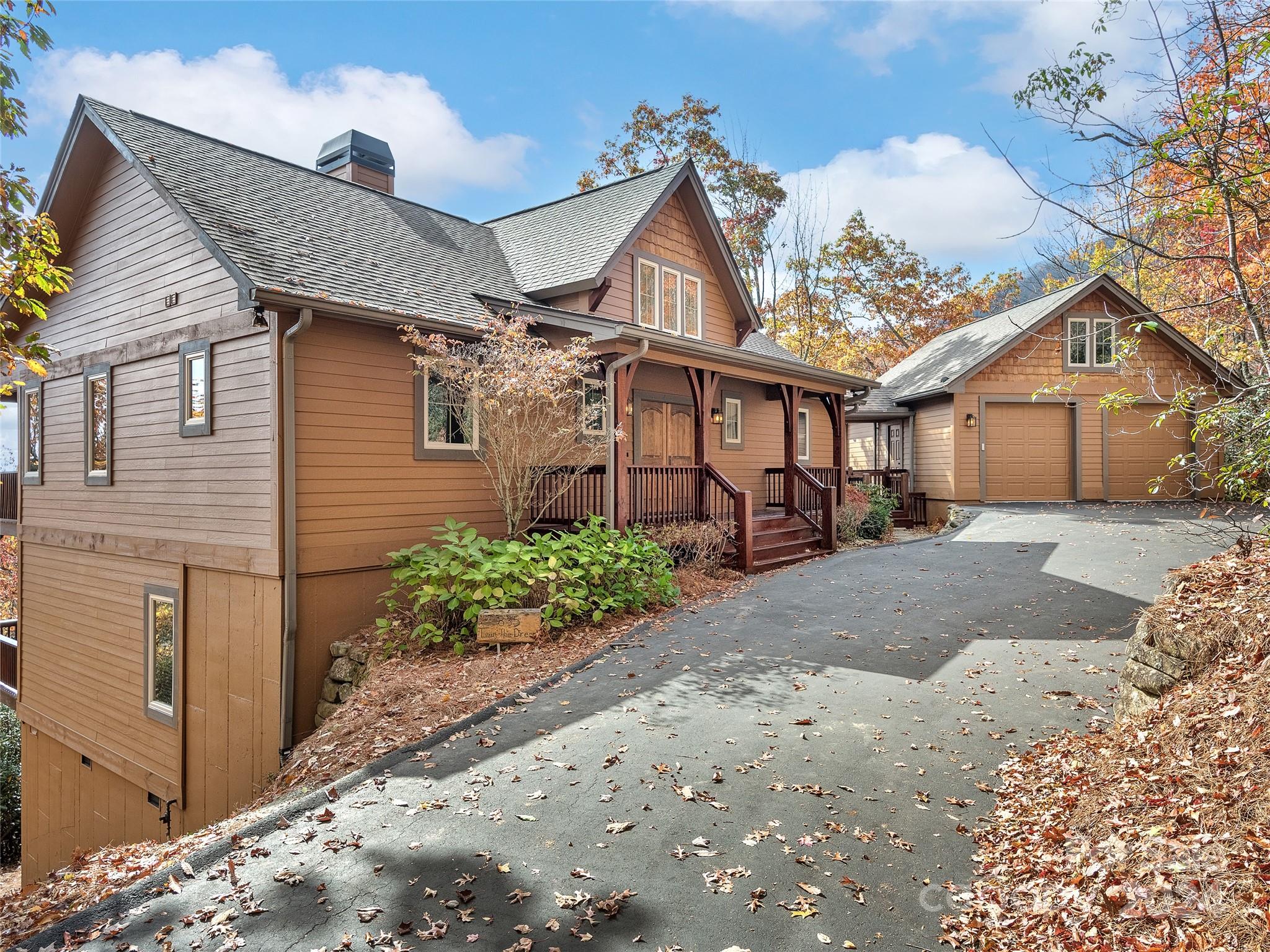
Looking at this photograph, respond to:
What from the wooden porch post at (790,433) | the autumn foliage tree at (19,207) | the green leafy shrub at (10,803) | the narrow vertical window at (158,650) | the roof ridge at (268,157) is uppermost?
the roof ridge at (268,157)

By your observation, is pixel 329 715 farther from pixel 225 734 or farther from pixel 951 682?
pixel 951 682

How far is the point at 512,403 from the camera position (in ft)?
30.6

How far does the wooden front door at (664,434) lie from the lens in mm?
13266

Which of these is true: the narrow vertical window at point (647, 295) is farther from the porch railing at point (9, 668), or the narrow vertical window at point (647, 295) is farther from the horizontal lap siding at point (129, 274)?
the porch railing at point (9, 668)

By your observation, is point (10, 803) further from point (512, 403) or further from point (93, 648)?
point (512, 403)

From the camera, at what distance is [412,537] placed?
9.42m

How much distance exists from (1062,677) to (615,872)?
445cm

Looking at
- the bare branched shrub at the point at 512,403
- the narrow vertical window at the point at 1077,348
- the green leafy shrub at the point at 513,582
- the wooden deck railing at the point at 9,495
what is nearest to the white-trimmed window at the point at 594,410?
the bare branched shrub at the point at 512,403

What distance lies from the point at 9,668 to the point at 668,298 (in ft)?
47.8

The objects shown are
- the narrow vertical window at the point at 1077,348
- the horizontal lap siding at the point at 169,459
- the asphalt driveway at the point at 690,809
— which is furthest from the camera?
the narrow vertical window at the point at 1077,348

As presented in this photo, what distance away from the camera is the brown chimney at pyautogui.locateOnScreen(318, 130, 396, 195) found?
555 inches

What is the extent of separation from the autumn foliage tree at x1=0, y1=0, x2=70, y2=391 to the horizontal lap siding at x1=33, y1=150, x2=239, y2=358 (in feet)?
6.37

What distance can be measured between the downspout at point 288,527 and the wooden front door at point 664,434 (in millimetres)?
6258

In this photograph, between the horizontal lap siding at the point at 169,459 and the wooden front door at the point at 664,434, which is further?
the wooden front door at the point at 664,434
